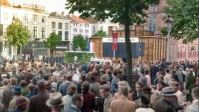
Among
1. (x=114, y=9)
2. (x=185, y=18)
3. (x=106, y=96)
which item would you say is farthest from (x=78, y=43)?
(x=106, y=96)

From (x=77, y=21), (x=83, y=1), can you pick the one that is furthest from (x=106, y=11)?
(x=77, y=21)

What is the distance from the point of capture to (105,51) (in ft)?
159

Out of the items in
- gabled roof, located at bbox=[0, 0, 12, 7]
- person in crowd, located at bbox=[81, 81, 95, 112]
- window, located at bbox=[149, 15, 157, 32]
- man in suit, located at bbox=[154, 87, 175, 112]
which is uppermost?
gabled roof, located at bbox=[0, 0, 12, 7]

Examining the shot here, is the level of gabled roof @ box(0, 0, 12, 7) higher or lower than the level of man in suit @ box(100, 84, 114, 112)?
higher

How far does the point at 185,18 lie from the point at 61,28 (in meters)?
54.5

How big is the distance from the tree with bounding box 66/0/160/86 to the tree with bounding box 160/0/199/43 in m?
11.7

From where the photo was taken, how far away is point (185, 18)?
90.7 feet

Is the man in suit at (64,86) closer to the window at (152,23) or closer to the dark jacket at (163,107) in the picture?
the dark jacket at (163,107)

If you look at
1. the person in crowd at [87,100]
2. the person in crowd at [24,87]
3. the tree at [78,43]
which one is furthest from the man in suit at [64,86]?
the tree at [78,43]

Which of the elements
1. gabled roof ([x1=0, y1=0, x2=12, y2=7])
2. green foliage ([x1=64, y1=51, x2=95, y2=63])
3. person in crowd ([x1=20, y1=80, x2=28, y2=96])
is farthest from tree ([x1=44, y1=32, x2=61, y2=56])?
person in crowd ([x1=20, y1=80, x2=28, y2=96])

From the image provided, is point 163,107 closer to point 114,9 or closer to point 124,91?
point 124,91

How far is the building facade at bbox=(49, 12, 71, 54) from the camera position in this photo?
249 ft

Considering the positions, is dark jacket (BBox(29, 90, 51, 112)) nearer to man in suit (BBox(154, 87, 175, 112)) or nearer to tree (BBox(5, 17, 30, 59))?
man in suit (BBox(154, 87, 175, 112))

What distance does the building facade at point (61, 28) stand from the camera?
76.0 metres
